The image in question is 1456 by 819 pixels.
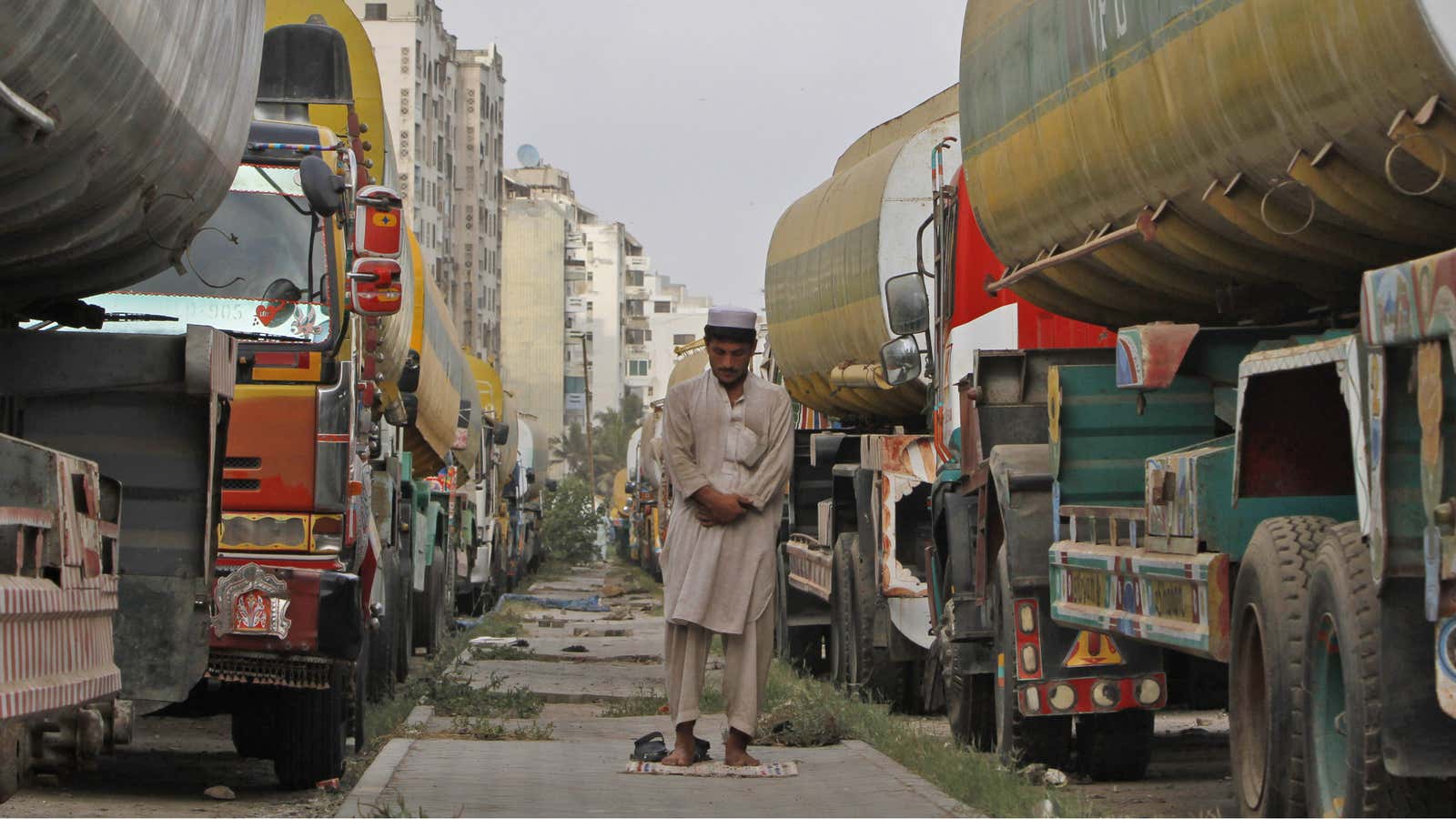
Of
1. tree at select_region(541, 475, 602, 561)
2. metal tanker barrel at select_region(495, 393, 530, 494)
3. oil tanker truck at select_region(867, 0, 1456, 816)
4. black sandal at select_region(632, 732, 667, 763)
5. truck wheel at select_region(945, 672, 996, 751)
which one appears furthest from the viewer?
tree at select_region(541, 475, 602, 561)

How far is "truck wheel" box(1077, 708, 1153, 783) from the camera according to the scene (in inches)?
369

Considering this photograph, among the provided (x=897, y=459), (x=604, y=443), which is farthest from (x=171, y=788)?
(x=604, y=443)

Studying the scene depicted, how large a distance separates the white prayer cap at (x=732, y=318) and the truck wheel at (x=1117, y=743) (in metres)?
2.30

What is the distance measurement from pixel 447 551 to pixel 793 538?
7924 mm

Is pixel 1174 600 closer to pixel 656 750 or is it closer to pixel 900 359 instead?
Result: pixel 656 750

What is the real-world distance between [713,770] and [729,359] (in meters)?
1.67

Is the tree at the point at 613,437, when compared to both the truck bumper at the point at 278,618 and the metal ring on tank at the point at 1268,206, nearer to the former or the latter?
the truck bumper at the point at 278,618

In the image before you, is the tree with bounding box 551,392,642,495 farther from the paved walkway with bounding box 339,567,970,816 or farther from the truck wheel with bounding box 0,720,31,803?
the truck wheel with bounding box 0,720,31,803


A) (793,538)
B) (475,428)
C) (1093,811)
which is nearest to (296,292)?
(1093,811)

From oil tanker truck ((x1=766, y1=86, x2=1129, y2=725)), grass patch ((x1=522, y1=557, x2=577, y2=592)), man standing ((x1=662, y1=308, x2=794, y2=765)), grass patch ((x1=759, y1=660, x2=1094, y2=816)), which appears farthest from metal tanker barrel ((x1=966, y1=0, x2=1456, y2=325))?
grass patch ((x1=522, y1=557, x2=577, y2=592))

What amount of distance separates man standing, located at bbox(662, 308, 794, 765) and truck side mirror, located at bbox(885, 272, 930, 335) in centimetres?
480

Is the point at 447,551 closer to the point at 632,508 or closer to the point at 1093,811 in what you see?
the point at 1093,811

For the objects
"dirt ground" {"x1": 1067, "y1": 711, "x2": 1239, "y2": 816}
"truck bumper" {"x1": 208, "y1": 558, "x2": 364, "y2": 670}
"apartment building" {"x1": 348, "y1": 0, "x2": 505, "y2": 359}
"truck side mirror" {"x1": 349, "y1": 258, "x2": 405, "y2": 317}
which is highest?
"apartment building" {"x1": 348, "y1": 0, "x2": 505, "y2": 359}

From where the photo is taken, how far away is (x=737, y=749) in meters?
9.04
